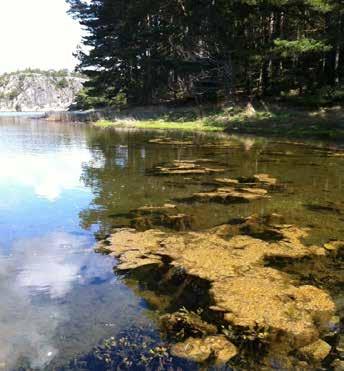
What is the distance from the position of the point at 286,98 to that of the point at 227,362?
1353 inches

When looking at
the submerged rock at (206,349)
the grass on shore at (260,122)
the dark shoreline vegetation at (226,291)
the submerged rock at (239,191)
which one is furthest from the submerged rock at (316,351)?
the grass on shore at (260,122)

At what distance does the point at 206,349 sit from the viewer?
4375 mm

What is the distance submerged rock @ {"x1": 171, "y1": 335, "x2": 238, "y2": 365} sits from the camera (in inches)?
167

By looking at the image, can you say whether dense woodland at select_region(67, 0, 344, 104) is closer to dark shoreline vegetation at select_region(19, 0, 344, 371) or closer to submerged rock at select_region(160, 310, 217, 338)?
dark shoreline vegetation at select_region(19, 0, 344, 371)

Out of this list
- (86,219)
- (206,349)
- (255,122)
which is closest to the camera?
(206,349)

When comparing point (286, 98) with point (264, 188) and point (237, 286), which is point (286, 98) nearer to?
point (264, 188)

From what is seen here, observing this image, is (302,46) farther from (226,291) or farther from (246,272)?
(226,291)

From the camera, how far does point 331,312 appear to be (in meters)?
5.24

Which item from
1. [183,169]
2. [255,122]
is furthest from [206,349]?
[255,122]

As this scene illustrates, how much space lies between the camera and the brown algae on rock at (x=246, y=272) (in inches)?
193

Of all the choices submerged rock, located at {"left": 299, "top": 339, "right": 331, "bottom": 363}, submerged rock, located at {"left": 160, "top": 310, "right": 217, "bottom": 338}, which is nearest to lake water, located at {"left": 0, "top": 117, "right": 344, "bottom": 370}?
submerged rock, located at {"left": 160, "top": 310, "right": 217, "bottom": 338}

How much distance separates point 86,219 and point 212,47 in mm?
32472

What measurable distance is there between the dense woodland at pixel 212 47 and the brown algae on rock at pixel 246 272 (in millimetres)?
24213

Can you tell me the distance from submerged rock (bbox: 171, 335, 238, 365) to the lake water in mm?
414
